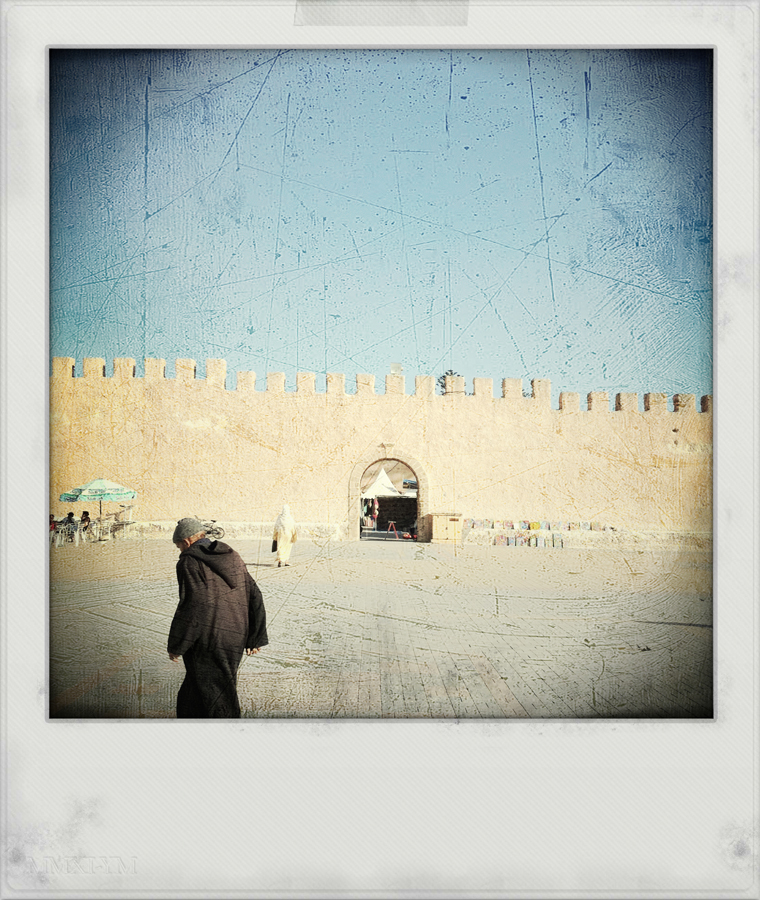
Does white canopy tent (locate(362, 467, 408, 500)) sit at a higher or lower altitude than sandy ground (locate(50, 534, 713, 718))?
higher

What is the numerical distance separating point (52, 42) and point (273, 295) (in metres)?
1.41

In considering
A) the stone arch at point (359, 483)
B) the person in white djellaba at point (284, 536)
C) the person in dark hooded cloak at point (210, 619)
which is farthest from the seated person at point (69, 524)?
the stone arch at point (359, 483)

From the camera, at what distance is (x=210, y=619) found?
2887 mm

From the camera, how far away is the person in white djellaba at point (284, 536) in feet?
9.45

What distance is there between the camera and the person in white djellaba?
2.88 m

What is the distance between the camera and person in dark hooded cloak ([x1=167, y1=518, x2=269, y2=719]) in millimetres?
2850

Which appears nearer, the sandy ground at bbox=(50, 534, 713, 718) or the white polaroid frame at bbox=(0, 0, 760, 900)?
the white polaroid frame at bbox=(0, 0, 760, 900)

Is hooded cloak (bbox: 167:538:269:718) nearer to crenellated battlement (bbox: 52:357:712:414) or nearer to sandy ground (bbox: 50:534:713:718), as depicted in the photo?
sandy ground (bbox: 50:534:713:718)

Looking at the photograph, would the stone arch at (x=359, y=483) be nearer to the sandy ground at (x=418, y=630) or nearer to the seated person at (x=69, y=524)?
the sandy ground at (x=418, y=630)

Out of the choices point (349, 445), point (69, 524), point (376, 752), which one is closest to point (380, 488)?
point (349, 445)

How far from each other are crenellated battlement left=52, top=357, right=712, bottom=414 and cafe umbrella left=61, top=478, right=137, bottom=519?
46 cm
